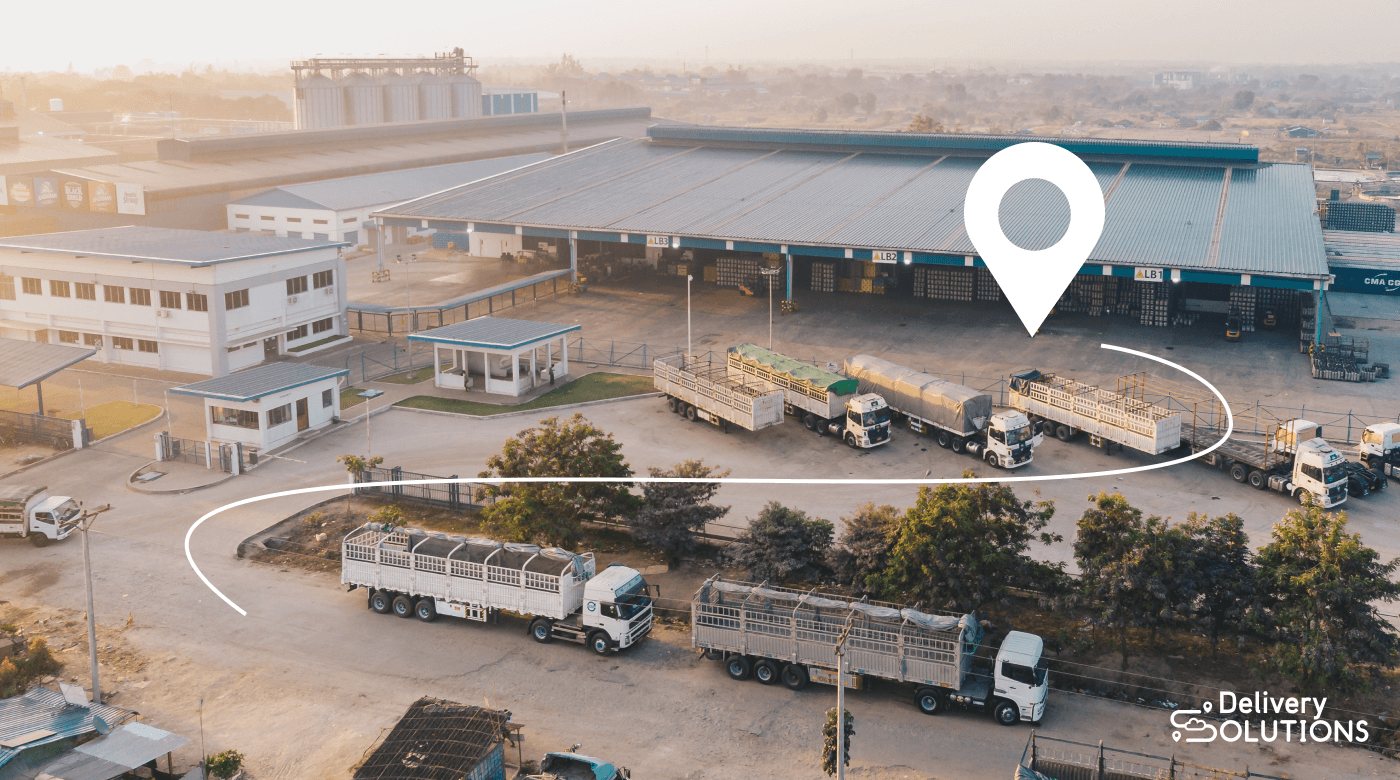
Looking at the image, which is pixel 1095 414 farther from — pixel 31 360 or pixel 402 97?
pixel 402 97

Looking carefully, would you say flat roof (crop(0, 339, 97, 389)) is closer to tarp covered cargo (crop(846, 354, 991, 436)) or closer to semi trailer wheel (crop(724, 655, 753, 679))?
tarp covered cargo (crop(846, 354, 991, 436))

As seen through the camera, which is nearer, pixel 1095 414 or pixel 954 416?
pixel 954 416

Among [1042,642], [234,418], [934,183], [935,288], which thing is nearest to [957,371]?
[935,288]

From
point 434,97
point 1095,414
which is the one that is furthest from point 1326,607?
point 434,97

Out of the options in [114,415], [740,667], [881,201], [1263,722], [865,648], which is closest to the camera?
[1263,722]

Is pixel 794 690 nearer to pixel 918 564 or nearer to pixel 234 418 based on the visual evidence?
pixel 918 564

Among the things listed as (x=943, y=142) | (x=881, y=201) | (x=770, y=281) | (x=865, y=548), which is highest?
(x=943, y=142)
